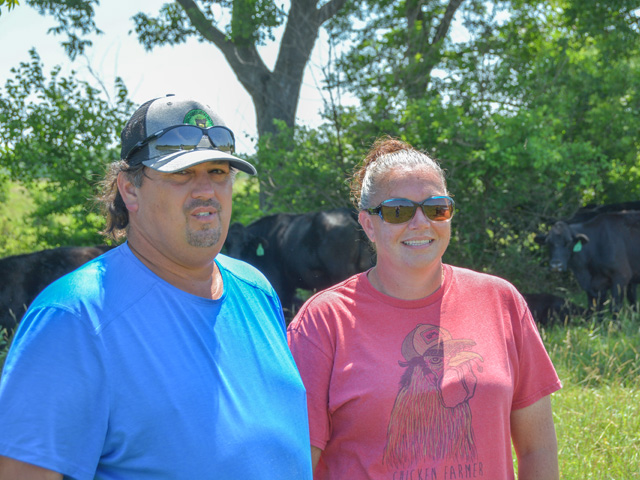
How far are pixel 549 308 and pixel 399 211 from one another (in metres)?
7.42

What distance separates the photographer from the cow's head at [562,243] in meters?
10.3

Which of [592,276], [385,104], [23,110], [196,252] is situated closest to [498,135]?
[385,104]

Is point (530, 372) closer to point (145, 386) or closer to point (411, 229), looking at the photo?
point (411, 229)

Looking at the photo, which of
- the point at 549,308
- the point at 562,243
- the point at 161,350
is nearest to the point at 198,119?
the point at 161,350

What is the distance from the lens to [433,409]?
2.28 meters

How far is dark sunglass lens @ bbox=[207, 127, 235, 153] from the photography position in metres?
2.13

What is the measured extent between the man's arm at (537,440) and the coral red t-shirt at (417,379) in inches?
1.8

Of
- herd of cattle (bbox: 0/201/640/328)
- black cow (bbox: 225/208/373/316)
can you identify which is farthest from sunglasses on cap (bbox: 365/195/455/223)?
black cow (bbox: 225/208/373/316)

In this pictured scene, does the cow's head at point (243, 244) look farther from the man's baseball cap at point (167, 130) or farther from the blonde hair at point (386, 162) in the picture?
the man's baseball cap at point (167, 130)

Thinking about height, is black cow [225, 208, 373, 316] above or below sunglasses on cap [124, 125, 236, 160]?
below

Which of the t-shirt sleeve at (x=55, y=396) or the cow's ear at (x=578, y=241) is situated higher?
the t-shirt sleeve at (x=55, y=396)

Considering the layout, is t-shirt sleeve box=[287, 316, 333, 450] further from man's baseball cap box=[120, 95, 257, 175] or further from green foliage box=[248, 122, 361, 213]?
green foliage box=[248, 122, 361, 213]

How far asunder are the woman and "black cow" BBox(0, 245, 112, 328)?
7.75 m

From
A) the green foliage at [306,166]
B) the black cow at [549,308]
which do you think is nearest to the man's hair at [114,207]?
the black cow at [549,308]
